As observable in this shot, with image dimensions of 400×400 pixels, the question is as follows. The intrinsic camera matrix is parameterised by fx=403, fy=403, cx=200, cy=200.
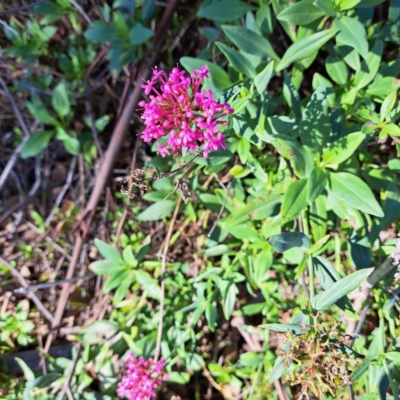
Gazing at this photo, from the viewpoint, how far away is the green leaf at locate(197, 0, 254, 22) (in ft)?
7.77

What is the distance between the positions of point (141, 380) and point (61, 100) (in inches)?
83.2

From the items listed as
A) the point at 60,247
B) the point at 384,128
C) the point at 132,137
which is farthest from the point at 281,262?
the point at 60,247

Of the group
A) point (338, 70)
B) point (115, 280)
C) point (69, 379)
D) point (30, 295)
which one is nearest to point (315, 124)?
point (338, 70)

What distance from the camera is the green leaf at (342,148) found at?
6.25ft

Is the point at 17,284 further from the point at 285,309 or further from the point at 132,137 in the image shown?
the point at 285,309

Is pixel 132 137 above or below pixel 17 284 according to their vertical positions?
above

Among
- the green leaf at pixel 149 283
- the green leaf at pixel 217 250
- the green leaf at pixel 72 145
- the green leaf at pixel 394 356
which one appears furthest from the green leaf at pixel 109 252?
the green leaf at pixel 394 356

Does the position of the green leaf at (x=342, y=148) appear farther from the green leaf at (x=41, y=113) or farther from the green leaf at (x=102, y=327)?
the green leaf at (x=41, y=113)

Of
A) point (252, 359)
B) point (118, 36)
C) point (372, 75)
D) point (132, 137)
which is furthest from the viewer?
point (132, 137)

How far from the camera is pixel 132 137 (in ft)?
10.9

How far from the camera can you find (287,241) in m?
1.76

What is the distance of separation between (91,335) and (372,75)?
7.83ft

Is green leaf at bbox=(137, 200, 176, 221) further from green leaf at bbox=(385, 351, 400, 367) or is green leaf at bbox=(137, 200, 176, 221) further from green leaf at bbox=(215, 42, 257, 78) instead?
green leaf at bbox=(385, 351, 400, 367)

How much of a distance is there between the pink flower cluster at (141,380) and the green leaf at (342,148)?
57.4 inches
